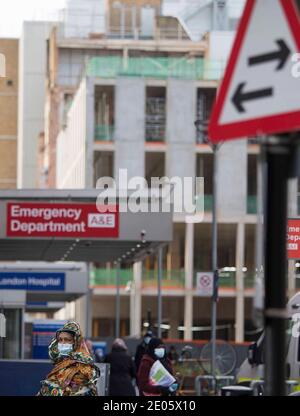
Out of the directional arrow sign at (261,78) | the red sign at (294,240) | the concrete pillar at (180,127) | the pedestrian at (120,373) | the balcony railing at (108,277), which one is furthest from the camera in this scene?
the concrete pillar at (180,127)

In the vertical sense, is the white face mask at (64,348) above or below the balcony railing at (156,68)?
below

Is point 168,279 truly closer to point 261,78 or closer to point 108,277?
point 108,277

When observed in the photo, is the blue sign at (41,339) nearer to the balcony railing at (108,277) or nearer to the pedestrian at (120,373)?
the pedestrian at (120,373)

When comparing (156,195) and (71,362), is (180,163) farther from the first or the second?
(71,362)

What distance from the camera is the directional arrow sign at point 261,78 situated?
5.55m

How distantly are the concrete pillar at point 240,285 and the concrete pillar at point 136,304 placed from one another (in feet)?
15.9

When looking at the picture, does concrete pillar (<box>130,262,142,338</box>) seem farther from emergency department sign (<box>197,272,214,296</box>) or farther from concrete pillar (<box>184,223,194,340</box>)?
emergency department sign (<box>197,272,214,296</box>)

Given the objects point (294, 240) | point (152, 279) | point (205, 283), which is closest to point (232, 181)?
point (152, 279)

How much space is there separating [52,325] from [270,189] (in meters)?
45.4

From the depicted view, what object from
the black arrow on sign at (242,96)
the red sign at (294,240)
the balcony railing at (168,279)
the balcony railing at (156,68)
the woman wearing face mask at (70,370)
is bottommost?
the balcony railing at (168,279)

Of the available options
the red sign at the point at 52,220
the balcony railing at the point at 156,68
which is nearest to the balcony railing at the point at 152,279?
the balcony railing at the point at 156,68

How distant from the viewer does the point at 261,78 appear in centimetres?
563

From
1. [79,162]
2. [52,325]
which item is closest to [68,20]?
[79,162]

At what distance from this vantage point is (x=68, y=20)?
10231 centimetres
